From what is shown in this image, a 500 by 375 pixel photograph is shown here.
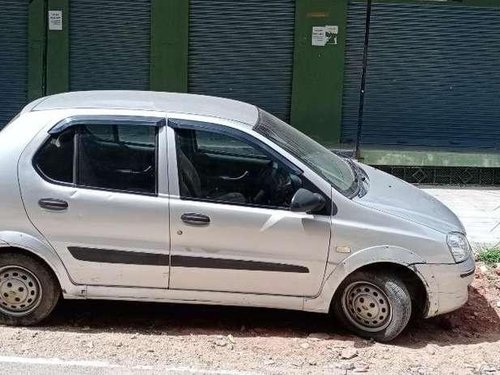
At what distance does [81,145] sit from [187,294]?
134cm

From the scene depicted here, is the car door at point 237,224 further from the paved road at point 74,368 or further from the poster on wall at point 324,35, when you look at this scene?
the poster on wall at point 324,35

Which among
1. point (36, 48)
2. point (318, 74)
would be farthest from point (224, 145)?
point (36, 48)

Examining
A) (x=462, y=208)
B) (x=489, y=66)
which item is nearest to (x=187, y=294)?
(x=462, y=208)

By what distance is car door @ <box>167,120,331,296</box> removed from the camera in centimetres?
532

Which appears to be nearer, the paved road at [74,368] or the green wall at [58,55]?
the paved road at [74,368]

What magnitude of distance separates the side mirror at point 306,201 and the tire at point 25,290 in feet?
6.10

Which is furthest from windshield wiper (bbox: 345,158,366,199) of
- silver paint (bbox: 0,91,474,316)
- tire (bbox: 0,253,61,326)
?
tire (bbox: 0,253,61,326)

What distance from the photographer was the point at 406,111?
1162cm

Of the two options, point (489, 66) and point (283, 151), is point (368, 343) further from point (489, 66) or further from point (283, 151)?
point (489, 66)

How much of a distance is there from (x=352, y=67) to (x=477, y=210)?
316cm

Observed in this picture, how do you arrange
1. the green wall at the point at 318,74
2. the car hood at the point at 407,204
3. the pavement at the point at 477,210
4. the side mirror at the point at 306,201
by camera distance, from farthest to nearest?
the green wall at the point at 318,74 < the pavement at the point at 477,210 < the car hood at the point at 407,204 < the side mirror at the point at 306,201

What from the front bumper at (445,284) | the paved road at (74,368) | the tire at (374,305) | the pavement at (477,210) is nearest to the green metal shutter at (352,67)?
the pavement at (477,210)

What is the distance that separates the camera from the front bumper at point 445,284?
5406 millimetres

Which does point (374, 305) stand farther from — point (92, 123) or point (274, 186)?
point (92, 123)
